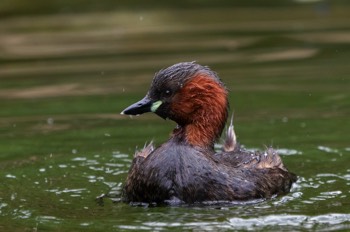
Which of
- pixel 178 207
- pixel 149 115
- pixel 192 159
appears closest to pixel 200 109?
pixel 192 159

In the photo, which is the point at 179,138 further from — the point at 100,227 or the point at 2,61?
the point at 2,61

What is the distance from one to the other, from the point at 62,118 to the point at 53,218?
14.8 ft

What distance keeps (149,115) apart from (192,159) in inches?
181

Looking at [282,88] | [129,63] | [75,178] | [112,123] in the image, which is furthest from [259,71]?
[75,178]

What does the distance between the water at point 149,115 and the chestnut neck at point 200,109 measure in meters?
0.79

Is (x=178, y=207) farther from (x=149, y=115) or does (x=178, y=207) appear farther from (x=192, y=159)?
(x=149, y=115)

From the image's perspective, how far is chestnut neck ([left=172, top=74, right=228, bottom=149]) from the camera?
32.9ft

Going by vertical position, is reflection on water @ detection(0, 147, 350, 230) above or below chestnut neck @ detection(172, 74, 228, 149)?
below

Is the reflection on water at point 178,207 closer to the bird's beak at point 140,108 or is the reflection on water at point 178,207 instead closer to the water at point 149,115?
the water at point 149,115

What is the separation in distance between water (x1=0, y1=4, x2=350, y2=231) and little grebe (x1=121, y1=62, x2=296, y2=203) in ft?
0.55

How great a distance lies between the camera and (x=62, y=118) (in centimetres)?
1366

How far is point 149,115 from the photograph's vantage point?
14.3 metres

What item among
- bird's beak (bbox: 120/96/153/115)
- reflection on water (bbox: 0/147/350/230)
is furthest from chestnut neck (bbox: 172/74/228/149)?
reflection on water (bbox: 0/147/350/230)

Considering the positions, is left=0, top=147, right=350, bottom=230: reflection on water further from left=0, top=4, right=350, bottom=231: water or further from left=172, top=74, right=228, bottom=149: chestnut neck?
left=172, top=74, right=228, bottom=149: chestnut neck
